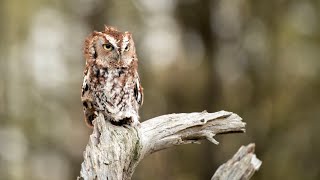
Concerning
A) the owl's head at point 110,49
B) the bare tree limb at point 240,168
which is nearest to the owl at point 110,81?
the owl's head at point 110,49

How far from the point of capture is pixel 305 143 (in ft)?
35.7

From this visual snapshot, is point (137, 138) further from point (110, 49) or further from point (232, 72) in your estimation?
point (232, 72)

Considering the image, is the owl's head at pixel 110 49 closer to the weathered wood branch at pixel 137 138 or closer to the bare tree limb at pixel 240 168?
the weathered wood branch at pixel 137 138

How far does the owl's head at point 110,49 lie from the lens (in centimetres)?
484

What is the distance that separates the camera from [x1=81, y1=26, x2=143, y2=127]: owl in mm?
4918

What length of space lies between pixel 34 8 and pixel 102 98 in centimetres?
1012

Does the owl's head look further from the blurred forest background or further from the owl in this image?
the blurred forest background

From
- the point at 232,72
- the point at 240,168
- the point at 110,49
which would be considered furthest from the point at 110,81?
the point at 232,72

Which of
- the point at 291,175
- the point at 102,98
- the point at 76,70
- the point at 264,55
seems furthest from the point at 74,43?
the point at 102,98

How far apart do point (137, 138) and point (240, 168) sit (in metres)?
0.77

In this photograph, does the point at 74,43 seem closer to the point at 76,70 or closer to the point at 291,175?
the point at 76,70

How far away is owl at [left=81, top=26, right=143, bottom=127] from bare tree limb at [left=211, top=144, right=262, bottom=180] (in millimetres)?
666

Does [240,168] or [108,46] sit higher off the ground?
[108,46]

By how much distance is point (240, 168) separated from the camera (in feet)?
15.8
